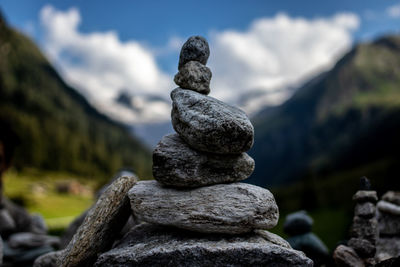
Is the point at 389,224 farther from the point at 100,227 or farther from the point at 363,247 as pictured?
the point at 100,227

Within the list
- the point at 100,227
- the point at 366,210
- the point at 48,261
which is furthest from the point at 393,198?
the point at 48,261

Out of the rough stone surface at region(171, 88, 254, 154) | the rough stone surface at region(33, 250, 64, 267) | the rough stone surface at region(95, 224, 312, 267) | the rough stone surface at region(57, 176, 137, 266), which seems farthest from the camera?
the rough stone surface at region(33, 250, 64, 267)

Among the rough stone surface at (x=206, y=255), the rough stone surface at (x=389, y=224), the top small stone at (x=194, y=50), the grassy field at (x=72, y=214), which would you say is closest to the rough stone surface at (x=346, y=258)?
the rough stone surface at (x=206, y=255)

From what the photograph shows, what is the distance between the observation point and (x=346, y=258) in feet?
33.1

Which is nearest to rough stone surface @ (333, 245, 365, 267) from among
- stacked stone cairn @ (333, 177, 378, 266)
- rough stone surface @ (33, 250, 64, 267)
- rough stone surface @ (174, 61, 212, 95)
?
stacked stone cairn @ (333, 177, 378, 266)

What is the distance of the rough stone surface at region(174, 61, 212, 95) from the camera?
388 inches

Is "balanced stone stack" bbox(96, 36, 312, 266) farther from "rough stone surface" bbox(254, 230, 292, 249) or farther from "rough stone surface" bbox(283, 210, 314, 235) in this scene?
"rough stone surface" bbox(283, 210, 314, 235)

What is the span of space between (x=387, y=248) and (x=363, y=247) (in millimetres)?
2488

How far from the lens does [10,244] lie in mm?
17891

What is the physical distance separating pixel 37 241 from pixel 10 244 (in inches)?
54.6

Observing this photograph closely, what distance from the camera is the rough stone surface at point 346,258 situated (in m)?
10.0

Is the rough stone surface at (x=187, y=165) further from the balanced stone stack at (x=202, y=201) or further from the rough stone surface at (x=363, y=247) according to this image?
the rough stone surface at (x=363, y=247)

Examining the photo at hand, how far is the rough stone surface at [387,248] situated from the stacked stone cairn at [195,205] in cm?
474

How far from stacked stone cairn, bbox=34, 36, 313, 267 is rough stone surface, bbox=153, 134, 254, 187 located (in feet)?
0.09
